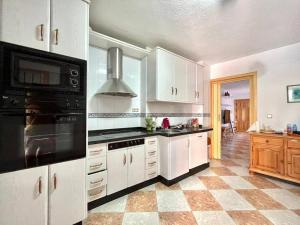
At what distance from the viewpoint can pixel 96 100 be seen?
2363 millimetres

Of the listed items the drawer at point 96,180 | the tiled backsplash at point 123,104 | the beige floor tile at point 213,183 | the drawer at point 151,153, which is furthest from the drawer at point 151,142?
the beige floor tile at point 213,183

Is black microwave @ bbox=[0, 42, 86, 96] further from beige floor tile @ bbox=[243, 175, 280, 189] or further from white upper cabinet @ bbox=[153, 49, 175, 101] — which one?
beige floor tile @ bbox=[243, 175, 280, 189]

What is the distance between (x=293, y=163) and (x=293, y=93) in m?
1.24

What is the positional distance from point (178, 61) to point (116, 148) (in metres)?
2.01

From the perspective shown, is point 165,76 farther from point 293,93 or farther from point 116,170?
point 293,93

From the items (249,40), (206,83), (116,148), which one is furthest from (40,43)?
(206,83)

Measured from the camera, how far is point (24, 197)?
3.85 feet

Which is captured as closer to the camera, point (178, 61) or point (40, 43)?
point (40, 43)

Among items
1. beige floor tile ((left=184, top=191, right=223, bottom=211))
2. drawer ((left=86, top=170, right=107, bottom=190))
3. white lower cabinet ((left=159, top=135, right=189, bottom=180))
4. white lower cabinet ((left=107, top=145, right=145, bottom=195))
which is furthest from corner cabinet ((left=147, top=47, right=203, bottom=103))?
beige floor tile ((left=184, top=191, right=223, bottom=211))

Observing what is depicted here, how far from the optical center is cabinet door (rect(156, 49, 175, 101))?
8.51ft

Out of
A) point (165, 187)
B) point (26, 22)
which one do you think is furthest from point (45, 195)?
point (165, 187)

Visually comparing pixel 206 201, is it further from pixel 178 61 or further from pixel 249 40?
pixel 249 40

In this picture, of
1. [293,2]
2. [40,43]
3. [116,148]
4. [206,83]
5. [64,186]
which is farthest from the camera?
[206,83]

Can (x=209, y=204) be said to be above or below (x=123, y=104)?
below
